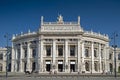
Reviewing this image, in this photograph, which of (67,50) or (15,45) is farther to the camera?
(15,45)

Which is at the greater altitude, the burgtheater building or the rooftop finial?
the rooftop finial

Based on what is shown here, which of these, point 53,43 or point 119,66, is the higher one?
point 53,43

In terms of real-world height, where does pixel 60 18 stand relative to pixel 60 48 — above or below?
above

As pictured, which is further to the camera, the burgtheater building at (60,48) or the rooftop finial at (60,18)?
the rooftop finial at (60,18)

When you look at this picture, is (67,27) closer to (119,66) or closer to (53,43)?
(53,43)

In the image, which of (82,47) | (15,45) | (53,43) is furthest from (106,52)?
(15,45)

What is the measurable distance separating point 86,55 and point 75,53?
5829 mm

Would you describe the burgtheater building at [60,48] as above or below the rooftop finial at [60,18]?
below

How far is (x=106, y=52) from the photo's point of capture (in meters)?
109

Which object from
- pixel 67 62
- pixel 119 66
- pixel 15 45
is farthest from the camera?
pixel 119 66

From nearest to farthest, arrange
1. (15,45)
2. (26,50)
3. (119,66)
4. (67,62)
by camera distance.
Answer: (67,62), (26,50), (15,45), (119,66)

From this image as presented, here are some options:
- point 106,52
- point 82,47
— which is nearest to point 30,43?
point 82,47

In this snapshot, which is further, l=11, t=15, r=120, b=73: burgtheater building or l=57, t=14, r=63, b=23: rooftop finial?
l=57, t=14, r=63, b=23: rooftop finial

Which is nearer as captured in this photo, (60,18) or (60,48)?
(60,48)
